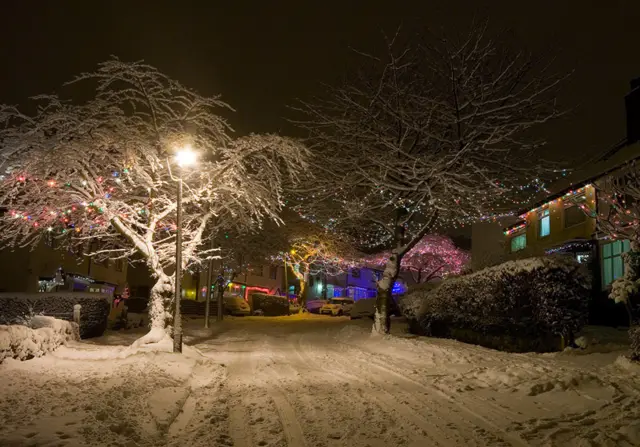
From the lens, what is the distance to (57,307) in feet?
54.9

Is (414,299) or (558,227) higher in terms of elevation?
(558,227)

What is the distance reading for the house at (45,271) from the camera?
84.1 feet

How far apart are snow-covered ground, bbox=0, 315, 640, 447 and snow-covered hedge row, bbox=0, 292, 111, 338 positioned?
491 cm

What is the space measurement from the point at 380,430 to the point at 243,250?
31346mm

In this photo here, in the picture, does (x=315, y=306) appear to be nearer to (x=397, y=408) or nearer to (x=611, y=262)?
(x=611, y=262)

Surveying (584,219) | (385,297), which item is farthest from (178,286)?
(584,219)

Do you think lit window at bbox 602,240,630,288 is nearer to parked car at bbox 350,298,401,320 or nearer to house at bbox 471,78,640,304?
house at bbox 471,78,640,304

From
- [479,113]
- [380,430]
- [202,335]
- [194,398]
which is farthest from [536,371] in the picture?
[202,335]

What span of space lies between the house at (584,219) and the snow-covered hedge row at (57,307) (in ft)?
44.3

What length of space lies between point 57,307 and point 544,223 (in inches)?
928

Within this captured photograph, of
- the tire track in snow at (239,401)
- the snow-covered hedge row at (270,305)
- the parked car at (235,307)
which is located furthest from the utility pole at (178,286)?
the snow-covered hedge row at (270,305)

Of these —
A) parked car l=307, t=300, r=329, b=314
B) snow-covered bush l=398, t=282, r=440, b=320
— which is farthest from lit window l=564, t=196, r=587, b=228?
parked car l=307, t=300, r=329, b=314

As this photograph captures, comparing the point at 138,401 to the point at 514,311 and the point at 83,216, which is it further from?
the point at 514,311

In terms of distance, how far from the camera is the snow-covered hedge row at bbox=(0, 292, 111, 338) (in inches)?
647
